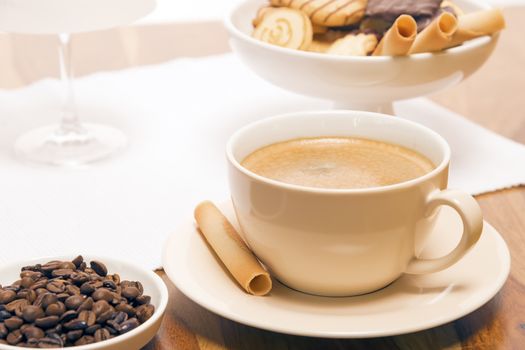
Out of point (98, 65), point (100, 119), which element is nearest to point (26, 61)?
point (98, 65)

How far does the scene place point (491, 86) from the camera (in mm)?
1487

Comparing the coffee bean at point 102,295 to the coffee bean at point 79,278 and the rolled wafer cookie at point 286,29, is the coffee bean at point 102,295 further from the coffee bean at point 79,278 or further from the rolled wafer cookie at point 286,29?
the rolled wafer cookie at point 286,29

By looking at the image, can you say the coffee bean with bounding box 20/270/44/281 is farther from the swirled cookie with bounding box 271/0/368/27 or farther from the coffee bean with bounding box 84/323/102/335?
the swirled cookie with bounding box 271/0/368/27

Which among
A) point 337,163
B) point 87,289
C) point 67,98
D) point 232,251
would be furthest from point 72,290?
point 67,98

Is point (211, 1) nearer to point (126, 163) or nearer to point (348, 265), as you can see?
point (126, 163)

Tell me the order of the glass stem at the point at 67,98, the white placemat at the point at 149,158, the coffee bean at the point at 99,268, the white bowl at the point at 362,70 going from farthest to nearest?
the glass stem at the point at 67,98 < the white bowl at the point at 362,70 < the white placemat at the point at 149,158 < the coffee bean at the point at 99,268

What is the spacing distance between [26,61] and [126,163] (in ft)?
1.69

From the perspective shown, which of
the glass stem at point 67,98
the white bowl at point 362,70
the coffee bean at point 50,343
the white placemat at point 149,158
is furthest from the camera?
the glass stem at point 67,98

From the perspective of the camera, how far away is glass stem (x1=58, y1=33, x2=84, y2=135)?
4.25ft

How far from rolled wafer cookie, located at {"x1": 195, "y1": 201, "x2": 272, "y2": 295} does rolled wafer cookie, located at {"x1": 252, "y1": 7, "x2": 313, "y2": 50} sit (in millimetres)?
367

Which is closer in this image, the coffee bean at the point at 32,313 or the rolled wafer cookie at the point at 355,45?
the coffee bean at the point at 32,313

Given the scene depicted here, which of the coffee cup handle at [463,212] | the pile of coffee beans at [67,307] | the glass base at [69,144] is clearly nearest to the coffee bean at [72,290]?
the pile of coffee beans at [67,307]

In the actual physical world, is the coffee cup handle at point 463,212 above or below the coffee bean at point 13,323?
above

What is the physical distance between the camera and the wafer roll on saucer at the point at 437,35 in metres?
1.10
